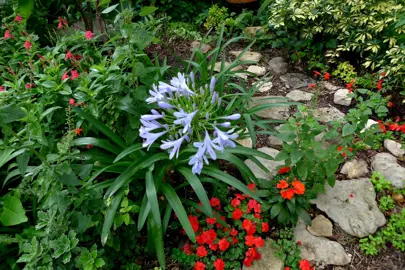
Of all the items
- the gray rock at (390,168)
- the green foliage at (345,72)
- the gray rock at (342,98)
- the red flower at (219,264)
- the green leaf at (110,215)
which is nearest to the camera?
the green leaf at (110,215)

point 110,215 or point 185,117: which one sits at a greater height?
point 185,117

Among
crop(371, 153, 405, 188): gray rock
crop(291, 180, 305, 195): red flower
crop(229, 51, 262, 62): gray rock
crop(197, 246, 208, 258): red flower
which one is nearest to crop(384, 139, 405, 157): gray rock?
crop(371, 153, 405, 188): gray rock

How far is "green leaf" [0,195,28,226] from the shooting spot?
5.44ft

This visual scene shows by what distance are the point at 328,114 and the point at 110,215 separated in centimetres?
205

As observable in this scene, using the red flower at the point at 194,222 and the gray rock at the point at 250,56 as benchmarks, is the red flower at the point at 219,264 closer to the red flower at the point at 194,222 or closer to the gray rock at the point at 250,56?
the red flower at the point at 194,222

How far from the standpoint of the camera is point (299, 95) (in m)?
3.10

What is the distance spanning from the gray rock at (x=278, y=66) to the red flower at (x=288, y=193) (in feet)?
5.78

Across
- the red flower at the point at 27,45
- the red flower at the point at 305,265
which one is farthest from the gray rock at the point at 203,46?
the red flower at the point at 305,265

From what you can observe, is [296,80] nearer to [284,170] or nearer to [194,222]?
[284,170]

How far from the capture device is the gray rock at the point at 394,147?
8.22 ft

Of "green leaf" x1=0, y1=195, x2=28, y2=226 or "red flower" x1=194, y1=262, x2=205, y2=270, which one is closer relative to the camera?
"green leaf" x1=0, y1=195, x2=28, y2=226

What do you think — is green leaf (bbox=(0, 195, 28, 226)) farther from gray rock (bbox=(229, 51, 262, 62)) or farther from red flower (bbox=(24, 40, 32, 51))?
gray rock (bbox=(229, 51, 262, 62))

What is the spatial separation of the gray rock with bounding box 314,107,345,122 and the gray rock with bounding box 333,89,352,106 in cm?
11

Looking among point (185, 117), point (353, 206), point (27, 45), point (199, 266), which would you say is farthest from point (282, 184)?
point (27, 45)
